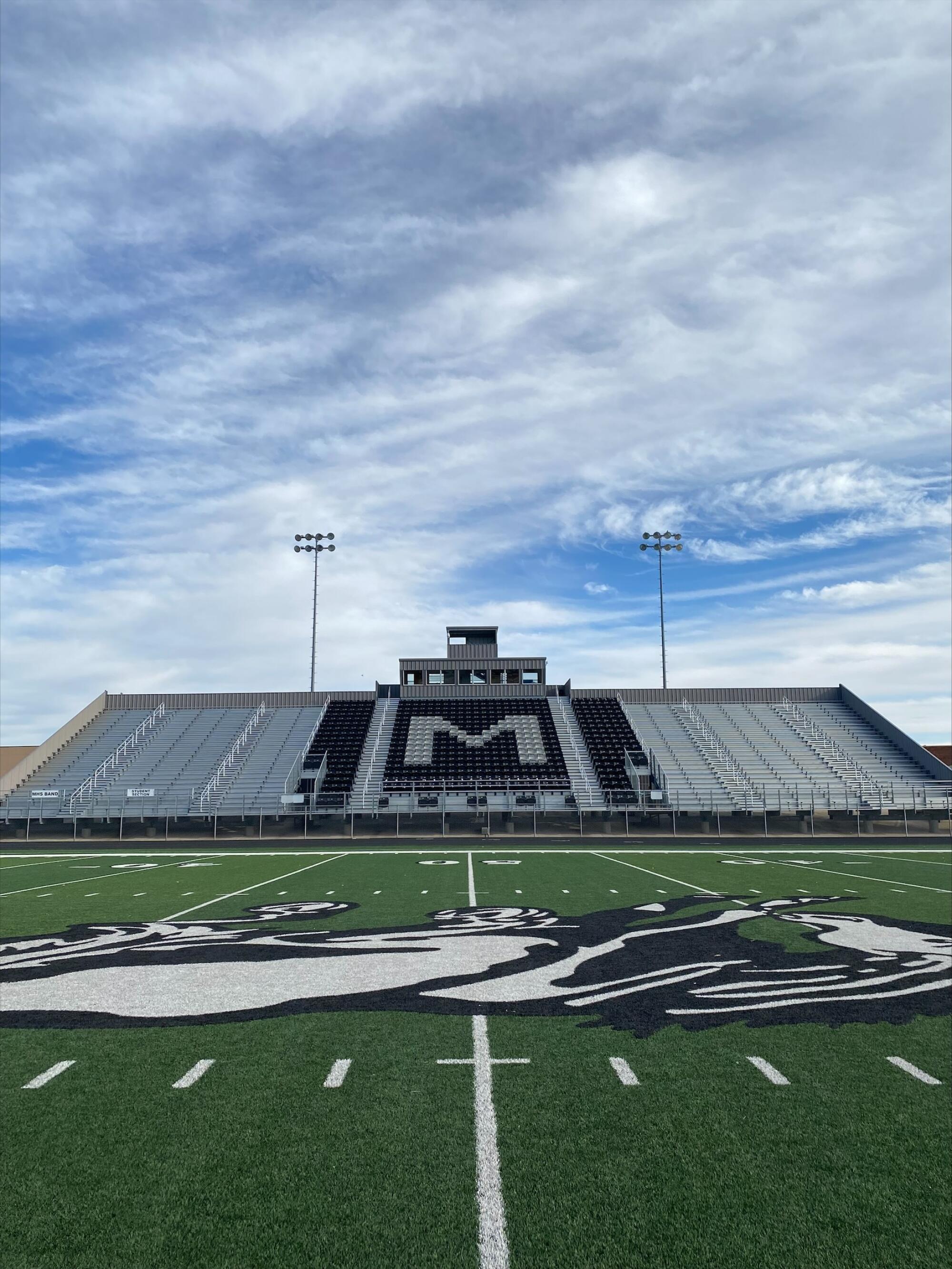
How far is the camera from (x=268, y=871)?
24.7 metres

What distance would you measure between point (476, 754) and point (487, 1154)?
4361cm

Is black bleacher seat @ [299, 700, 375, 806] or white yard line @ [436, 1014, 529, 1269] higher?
black bleacher seat @ [299, 700, 375, 806]

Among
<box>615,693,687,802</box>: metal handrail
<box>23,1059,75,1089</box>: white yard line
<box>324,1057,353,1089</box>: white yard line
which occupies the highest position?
<box>615,693,687,802</box>: metal handrail

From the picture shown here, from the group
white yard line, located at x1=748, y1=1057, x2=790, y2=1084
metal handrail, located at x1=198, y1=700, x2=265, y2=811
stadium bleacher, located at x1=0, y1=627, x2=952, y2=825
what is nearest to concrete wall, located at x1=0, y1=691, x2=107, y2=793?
stadium bleacher, located at x1=0, y1=627, x2=952, y2=825

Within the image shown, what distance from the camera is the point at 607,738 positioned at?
51438 mm

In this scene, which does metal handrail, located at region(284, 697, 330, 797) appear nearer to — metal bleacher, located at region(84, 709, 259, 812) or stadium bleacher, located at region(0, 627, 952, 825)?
stadium bleacher, located at region(0, 627, 952, 825)

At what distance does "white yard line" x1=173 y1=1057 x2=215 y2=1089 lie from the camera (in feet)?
23.0

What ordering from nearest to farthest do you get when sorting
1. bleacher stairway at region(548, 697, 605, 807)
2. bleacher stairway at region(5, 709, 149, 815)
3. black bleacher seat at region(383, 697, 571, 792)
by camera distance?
bleacher stairway at region(548, 697, 605, 807)
bleacher stairway at region(5, 709, 149, 815)
black bleacher seat at region(383, 697, 571, 792)

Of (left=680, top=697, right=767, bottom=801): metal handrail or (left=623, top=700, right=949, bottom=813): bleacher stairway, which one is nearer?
(left=623, top=700, right=949, bottom=813): bleacher stairway

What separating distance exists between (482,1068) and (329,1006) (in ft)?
9.08

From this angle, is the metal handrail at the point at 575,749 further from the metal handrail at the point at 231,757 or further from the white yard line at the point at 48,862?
the white yard line at the point at 48,862

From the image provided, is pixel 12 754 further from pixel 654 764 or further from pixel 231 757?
pixel 654 764

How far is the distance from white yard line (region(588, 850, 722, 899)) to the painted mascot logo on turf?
10.9 feet

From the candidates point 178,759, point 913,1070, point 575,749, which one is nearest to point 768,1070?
point 913,1070
